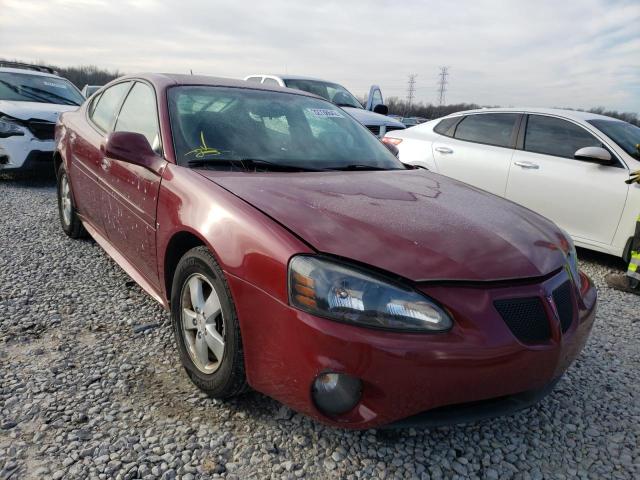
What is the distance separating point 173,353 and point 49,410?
668mm

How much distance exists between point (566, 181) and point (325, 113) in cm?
272

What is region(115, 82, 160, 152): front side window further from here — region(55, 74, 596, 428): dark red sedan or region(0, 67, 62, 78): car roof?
region(0, 67, 62, 78): car roof

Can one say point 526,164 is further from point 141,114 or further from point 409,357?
point 409,357

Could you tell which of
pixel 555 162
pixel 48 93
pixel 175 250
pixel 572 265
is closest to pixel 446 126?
pixel 555 162

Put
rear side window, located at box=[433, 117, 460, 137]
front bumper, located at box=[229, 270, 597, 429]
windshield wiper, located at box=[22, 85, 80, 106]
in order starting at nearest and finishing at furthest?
front bumper, located at box=[229, 270, 597, 429]
rear side window, located at box=[433, 117, 460, 137]
windshield wiper, located at box=[22, 85, 80, 106]

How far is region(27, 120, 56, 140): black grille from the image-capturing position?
22.1ft

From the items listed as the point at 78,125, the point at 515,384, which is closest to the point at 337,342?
the point at 515,384

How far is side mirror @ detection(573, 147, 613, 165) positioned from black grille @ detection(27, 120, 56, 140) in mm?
6358

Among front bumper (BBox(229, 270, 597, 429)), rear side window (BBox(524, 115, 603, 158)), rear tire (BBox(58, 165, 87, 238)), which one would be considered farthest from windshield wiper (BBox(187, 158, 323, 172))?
rear side window (BBox(524, 115, 603, 158))

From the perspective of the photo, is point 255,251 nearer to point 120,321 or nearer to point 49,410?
point 49,410

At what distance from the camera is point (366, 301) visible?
1.71 metres

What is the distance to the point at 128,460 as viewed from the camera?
1869mm

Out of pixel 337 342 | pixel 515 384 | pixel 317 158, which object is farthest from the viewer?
pixel 317 158

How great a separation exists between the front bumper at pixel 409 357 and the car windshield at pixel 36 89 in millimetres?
7419
